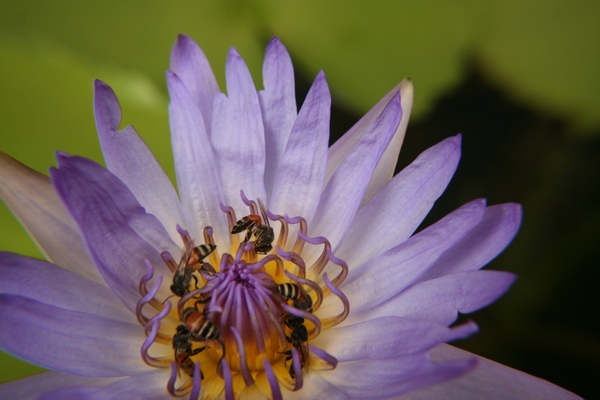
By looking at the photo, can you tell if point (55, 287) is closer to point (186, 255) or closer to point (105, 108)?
point (186, 255)

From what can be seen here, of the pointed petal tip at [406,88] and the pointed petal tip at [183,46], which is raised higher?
the pointed petal tip at [406,88]

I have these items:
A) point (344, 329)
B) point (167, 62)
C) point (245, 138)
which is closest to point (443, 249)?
point (344, 329)

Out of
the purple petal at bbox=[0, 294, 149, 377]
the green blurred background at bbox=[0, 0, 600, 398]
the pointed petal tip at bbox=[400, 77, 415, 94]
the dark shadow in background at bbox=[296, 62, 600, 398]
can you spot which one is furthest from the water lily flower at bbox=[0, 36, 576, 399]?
the dark shadow in background at bbox=[296, 62, 600, 398]

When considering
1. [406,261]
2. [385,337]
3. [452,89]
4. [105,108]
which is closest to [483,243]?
[406,261]

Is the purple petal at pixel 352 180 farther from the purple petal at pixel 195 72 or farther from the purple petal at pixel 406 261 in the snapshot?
the purple petal at pixel 195 72

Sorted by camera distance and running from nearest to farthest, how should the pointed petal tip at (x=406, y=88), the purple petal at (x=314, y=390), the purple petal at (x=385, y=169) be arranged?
the purple petal at (x=314, y=390) < the purple petal at (x=385, y=169) < the pointed petal tip at (x=406, y=88)

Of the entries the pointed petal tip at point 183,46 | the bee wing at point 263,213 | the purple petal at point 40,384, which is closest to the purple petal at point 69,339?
the purple petal at point 40,384

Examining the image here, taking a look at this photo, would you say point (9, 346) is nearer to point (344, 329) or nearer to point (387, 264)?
point (344, 329)
